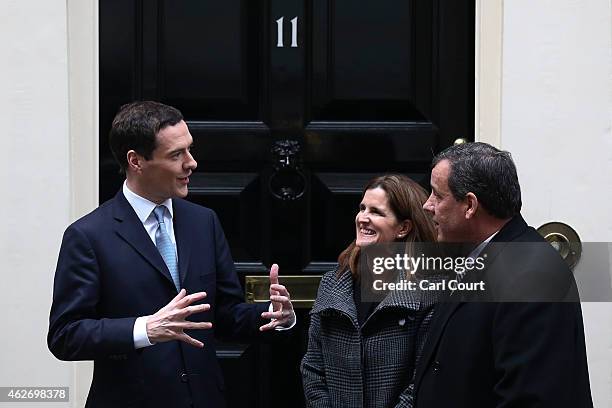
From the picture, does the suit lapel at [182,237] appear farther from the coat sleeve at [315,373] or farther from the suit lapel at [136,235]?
the coat sleeve at [315,373]

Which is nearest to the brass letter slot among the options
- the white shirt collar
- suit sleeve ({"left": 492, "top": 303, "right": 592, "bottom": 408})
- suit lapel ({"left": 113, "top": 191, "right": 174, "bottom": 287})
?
suit lapel ({"left": 113, "top": 191, "right": 174, "bottom": 287})

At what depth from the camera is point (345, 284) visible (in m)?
4.38

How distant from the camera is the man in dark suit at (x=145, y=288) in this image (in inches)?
162

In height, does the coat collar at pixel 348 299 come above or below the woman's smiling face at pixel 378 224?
below

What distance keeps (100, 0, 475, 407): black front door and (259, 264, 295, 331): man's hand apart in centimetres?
102

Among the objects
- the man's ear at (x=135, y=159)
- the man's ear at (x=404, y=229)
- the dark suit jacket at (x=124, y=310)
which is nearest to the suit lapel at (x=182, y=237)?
the dark suit jacket at (x=124, y=310)

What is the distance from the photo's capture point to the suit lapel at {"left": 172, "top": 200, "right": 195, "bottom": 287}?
4.36m

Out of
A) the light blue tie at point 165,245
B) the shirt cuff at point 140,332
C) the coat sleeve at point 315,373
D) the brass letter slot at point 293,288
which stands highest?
the light blue tie at point 165,245

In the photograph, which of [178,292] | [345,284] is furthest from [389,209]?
[178,292]

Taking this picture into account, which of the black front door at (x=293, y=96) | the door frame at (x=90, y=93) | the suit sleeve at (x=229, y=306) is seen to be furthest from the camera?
the black front door at (x=293, y=96)

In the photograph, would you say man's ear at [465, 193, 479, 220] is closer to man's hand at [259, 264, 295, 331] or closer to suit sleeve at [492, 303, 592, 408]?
suit sleeve at [492, 303, 592, 408]

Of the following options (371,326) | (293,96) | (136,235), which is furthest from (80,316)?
(293,96)

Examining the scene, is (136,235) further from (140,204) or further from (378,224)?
(378,224)

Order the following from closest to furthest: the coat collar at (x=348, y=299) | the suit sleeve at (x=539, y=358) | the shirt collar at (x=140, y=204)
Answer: the suit sleeve at (x=539, y=358), the coat collar at (x=348, y=299), the shirt collar at (x=140, y=204)
